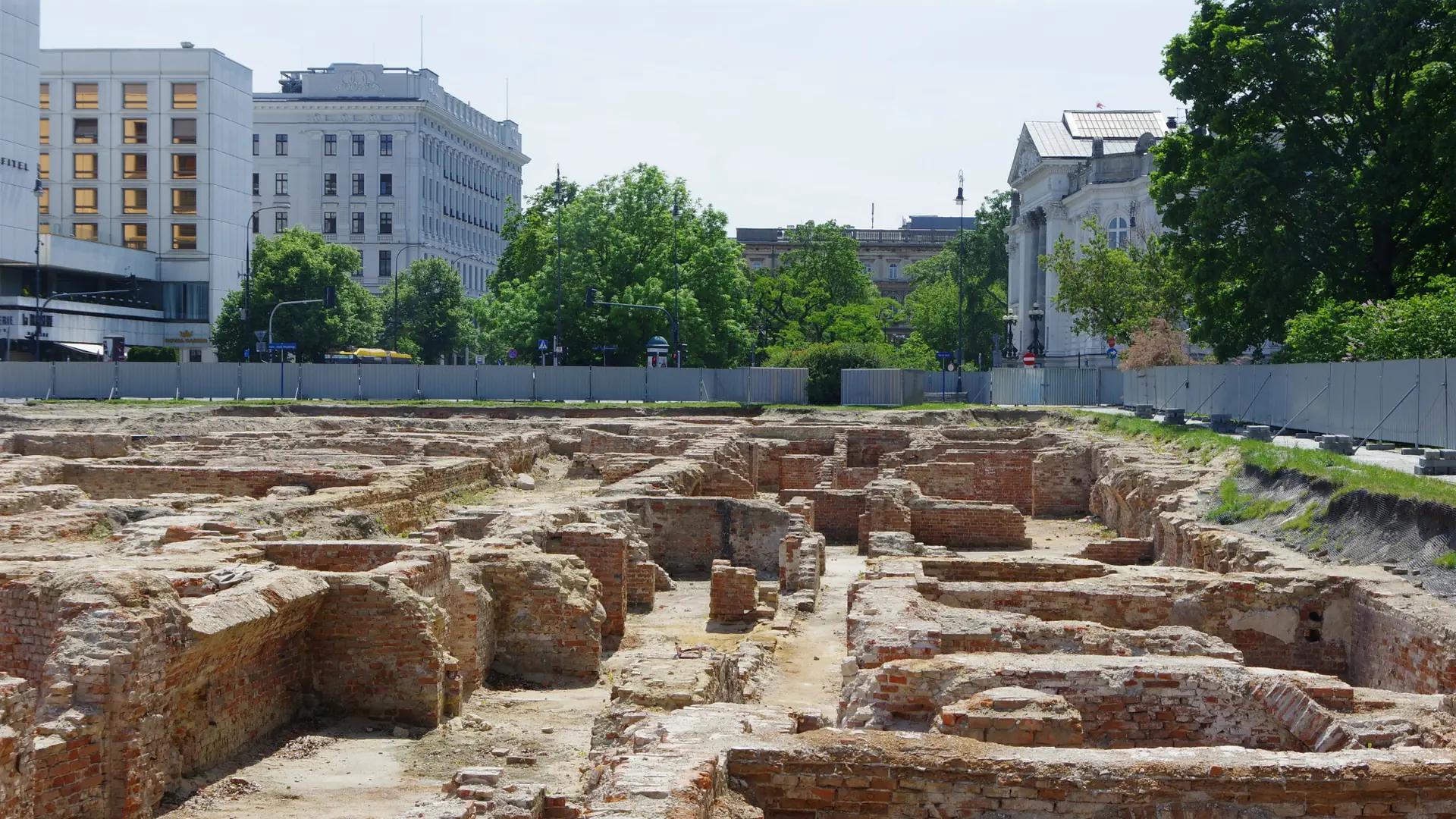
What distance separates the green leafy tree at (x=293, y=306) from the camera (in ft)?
218

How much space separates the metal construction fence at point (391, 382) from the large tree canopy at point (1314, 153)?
19.5 m

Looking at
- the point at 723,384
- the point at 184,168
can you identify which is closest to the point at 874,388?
the point at 723,384

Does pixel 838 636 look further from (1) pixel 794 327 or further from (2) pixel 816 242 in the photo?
(2) pixel 816 242

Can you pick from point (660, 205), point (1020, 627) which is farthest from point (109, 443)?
point (660, 205)

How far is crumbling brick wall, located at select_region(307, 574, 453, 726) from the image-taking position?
1084cm

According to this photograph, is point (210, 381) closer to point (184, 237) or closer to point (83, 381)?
point (83, 381)

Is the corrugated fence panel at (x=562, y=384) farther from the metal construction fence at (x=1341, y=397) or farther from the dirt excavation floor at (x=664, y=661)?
the dirt excavation floor at (x=664, y=661)

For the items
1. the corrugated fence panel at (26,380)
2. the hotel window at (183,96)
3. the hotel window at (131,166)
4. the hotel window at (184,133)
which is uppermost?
the hotel window at (183,96)

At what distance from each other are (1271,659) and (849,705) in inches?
216

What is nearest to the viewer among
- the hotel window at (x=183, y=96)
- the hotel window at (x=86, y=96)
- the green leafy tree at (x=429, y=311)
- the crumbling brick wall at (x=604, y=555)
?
the crumbling brick wall at (x=604, y=555)

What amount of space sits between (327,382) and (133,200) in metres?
30.3

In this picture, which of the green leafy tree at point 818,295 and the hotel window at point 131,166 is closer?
the hotel window at point 131,166

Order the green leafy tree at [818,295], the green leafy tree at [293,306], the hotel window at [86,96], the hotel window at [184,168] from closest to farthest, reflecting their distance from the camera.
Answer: the green leafy tree at [293,306]
the hotel window at [86,96]
the hotel window at [184,168]
the green leafy tree at [818,295]

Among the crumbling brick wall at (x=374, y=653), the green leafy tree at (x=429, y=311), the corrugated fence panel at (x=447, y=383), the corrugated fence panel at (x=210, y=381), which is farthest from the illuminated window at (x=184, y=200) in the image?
the crumbling brick wall at (x=374, y=653)
